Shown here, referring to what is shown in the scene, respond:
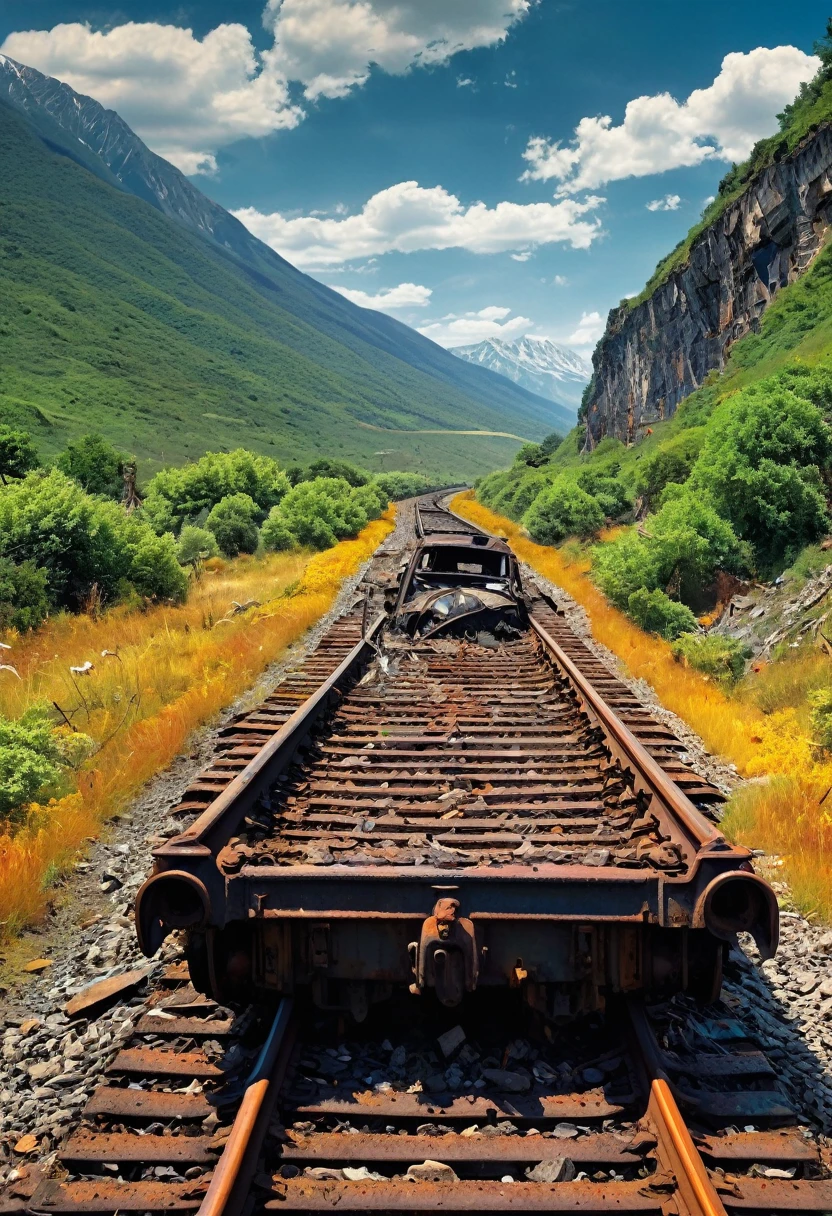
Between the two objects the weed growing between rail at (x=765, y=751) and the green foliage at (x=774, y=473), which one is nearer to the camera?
the weed growing between rail at (x=765, y=751)

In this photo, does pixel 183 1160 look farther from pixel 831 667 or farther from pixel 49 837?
pixel 831 667

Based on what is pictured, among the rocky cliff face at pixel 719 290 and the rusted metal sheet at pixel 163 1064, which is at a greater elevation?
the rocky cliff face at pixel 719 290

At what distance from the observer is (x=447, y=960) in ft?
10.6

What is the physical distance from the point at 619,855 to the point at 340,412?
170 m

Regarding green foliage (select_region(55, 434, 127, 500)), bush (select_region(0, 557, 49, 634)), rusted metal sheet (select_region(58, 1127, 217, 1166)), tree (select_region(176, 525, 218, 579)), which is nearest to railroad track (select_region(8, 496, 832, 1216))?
rusted metal sheet (select_region(58, 1127, 217, 1166))

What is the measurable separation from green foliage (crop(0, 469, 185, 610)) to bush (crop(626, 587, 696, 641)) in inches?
400

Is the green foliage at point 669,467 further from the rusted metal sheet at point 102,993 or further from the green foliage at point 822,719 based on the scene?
the rusted metal sheet at point 102,993

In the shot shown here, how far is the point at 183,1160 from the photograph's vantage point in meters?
2.86

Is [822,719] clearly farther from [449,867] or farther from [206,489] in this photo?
[206,489]

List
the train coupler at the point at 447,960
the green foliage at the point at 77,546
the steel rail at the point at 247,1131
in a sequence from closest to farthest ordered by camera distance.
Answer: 1. the steel rail at the point at 247,1131
2. the train coupler at the point at 447,960
3. the green foliage at the point at 77,546

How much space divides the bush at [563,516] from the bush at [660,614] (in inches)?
529

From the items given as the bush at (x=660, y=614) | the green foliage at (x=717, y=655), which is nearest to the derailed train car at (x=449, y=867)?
the green foliage at (x=717, y=655)

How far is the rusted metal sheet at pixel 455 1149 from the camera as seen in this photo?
9.33 ft

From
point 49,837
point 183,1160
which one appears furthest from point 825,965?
point 49,837
